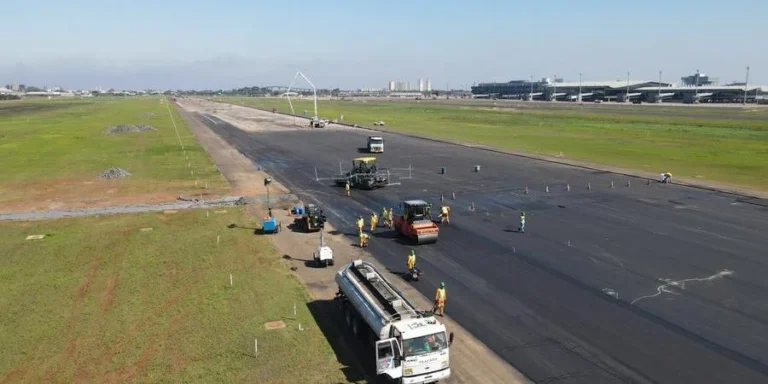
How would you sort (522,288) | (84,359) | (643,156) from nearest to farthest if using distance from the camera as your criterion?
(84,359), (522,288), (643,156)

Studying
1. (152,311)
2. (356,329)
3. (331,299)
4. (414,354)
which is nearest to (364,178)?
(331,299)

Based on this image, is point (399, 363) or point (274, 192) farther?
point (274, 192)

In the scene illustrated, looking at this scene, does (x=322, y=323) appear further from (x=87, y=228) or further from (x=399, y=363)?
(x=87, y=228)

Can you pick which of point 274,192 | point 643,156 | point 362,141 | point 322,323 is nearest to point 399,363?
point 322,323

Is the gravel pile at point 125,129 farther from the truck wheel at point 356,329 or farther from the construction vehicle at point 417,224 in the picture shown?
the truck wheel at point 356,329

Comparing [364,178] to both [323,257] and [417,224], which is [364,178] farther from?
[323,257]

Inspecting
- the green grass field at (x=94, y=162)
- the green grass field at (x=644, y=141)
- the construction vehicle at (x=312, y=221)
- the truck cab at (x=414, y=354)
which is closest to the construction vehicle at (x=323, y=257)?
the construction vehicle at (x=312, y=221)

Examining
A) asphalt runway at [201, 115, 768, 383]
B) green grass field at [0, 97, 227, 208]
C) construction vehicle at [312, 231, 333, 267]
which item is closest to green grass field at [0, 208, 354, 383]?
construction vehicle at [312, 231, 333, 267]

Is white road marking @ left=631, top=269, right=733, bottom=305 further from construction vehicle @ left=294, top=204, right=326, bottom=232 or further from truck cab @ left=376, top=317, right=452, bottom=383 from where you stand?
construction vehicle @ left=294, top=204, right=326, bottom=232
